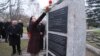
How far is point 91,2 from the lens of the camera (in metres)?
7.07

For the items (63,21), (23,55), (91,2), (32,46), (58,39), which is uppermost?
(91,2)

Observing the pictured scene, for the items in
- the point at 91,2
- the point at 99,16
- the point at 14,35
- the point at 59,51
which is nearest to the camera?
the point at 59,51

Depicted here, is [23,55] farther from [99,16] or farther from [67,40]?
[67,40]

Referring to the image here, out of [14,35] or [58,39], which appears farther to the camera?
[14,35]

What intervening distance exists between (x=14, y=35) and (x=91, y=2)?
6910mm

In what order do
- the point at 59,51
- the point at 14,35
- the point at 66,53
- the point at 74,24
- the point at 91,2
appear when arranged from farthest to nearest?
the point at 14,35, the point at 91,2, the point at 59,51, the point at 66,53, the point at 74,24

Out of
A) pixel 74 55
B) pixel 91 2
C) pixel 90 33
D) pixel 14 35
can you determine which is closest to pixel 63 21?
pixel 74 55

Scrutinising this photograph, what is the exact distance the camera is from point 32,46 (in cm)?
813

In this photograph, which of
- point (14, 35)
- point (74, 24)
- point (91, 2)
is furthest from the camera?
point (14, 35)

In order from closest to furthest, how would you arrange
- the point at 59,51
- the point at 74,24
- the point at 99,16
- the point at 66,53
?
the point at 74,24 < the point at 66,53 < the point at 59,51 < the point at 99,16

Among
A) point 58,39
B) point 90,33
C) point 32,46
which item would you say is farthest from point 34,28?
point 58,39

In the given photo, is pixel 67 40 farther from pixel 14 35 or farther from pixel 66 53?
pixel 14 35

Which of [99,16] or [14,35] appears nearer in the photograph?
[99,16]

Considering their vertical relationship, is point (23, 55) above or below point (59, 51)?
below
